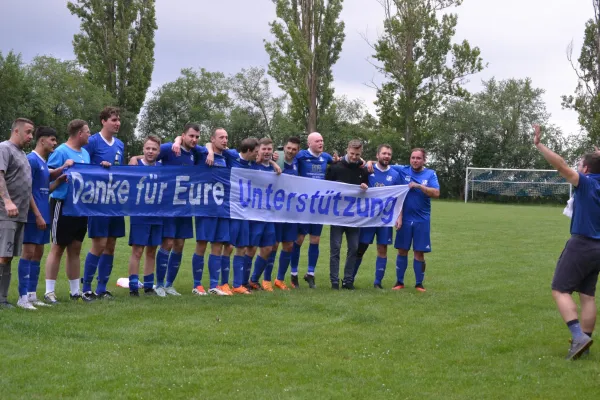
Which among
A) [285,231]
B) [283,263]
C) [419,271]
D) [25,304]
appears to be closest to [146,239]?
[25,304]

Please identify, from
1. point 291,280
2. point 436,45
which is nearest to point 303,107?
point 436,45

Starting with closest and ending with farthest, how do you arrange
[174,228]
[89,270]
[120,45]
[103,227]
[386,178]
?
1. [103,227]
2. [89,270]
3. [174,228]
4. [386,178]
5. [120,45]

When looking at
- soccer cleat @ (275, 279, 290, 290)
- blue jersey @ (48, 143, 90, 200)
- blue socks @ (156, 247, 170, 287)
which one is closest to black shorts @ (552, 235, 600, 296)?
soccer cleat @ (275, 279, 290, 290)

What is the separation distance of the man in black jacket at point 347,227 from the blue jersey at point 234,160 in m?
1.55

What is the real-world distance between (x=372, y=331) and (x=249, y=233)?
10.6 ft

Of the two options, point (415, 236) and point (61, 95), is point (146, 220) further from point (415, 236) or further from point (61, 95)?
point (61, 95)

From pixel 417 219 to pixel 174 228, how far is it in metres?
3.86

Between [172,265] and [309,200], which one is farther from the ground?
[309,200]

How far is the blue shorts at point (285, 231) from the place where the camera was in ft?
36.0

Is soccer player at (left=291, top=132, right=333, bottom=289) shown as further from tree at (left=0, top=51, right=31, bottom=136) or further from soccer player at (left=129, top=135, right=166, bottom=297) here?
tree at (left=0, top=51, right=31, bottom=136)

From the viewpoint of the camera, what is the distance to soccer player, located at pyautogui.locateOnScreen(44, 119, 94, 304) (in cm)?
912

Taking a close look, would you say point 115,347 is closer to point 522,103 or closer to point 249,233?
point 249,233

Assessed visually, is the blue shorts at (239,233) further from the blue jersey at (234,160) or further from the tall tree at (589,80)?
the tall tree at (589,80)

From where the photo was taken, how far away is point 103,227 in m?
9.36
